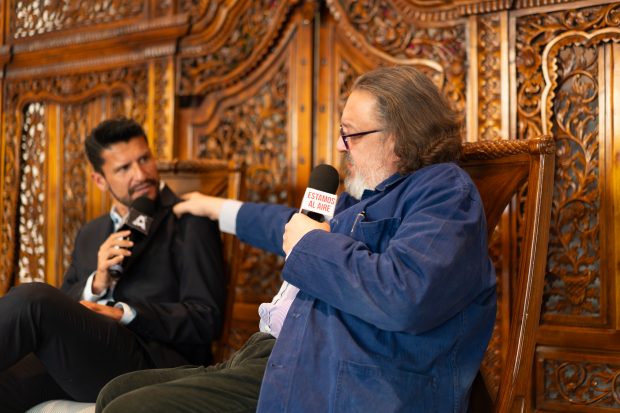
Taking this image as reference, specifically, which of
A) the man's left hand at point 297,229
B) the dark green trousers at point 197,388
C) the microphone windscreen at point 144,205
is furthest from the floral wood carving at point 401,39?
the dark green trousers at point 197,388

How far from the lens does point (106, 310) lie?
2113 millimetres

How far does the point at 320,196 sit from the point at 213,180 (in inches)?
42.9

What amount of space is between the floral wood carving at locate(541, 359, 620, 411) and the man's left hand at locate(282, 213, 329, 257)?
117 centimetres

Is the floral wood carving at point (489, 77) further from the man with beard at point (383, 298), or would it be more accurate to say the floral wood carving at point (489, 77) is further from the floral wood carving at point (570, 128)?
the man with beard at point (383, 298)

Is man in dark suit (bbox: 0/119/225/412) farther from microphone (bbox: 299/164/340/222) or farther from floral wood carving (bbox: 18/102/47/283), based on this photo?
floral wood carving (bbox: 18/102/47/283)

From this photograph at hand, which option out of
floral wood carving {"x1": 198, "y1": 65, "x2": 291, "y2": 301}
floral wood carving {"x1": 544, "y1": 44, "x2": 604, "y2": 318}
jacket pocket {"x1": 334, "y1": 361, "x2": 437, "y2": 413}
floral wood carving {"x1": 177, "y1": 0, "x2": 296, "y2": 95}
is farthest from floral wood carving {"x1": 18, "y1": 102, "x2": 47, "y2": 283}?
jacket pocket {"x1": 334, "y1": 361, "x2": 437, "y2": 413}

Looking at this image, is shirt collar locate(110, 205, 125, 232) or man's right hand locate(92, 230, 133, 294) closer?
man's right hand locate(92, 230, 133, 294)

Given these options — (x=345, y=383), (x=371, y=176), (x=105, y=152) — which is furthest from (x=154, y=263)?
(x=345, y=383)

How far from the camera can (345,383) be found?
1.46 meters

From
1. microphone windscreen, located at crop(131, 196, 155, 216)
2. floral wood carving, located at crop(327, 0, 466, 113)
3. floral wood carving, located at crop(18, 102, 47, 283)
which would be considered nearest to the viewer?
microphone windscreen, located at crop(131, 196, 155, 216)

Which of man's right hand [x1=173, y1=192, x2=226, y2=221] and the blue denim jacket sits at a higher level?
man's right hand [x1=173, y1=192, x2=226, y2=221]

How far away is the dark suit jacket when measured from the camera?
2.17 m

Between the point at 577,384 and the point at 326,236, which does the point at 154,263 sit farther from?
the point at 577,384

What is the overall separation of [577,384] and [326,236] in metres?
1.25
